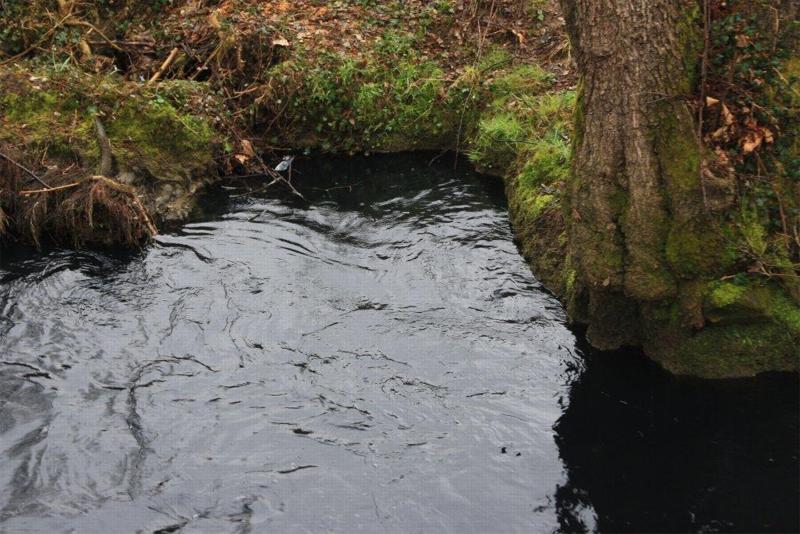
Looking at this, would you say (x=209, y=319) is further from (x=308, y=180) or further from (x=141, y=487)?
(x=308, y=180)

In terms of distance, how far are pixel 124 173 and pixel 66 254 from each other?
132 cm

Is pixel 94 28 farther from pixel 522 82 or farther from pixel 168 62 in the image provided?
pixel 522 82

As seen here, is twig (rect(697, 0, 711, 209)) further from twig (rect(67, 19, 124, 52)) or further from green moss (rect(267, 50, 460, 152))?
twig (rect(67, 19, 124, 52))

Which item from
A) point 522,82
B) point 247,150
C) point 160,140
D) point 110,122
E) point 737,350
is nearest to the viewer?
point 737,350

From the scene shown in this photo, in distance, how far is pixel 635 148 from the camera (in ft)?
19.5

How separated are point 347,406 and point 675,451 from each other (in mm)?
2325

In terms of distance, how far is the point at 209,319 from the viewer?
A: 23.3 feet

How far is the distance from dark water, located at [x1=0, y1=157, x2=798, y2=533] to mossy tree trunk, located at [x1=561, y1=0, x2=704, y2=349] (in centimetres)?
89

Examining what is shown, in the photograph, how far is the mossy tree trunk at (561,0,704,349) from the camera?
5766 millimetres

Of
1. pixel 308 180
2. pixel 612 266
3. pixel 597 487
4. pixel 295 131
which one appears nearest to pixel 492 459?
pixel 597 487

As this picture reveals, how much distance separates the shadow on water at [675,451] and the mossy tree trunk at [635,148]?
2.07 feet

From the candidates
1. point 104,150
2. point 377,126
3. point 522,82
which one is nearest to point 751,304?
point 522,82

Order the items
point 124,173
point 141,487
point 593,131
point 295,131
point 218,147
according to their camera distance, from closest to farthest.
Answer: point 141,487 → point 593,131 → point 124,173 → point 218,147 → point 295,131

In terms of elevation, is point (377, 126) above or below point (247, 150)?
above
